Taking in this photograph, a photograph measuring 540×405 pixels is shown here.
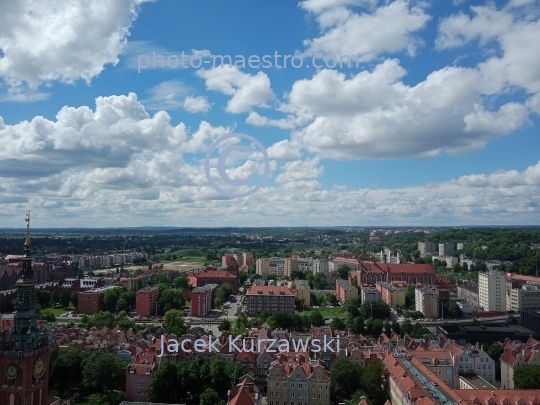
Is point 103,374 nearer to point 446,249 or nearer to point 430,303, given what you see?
point 430,303

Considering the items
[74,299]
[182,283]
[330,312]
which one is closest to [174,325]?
[330,312]

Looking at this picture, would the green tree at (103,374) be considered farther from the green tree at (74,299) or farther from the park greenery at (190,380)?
the green tree at (74,299)

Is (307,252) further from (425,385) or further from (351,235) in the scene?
(425,385)

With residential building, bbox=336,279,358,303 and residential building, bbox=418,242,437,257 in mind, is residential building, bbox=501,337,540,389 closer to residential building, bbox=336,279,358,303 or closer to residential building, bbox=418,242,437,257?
residential building, bbox=336,279,358,303

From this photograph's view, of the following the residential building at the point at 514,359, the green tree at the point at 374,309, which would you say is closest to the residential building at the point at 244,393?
the residential building at the point at 514,359

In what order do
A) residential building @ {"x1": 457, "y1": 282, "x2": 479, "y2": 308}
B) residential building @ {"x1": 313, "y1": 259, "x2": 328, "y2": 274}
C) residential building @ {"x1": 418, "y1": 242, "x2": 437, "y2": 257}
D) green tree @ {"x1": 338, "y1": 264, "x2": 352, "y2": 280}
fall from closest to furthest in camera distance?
1. residential building @ {"x1": 457, "y1": 282, "x2": 479, "y2": 308}
2. green tree @ {"x1": 338, "y1": 264, "x2": 352, "y2": 280}
3. residential building @ {"x1": 313, "y1": 259, "x2": 328, "y2": 274}
4. residential building @ {"x1": 418, "y1": 242, "x2": 437, "y2": 257}

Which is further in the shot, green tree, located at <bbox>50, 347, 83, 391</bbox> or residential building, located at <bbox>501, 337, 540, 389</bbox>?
residential building, located at <bbox>501, 337, 540, 389</bbox>

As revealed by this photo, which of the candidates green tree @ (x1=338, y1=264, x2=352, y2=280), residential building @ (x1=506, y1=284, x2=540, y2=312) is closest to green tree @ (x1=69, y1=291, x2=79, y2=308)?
green tree @ (x1=338, y1=264, x2=352, y2=280)
